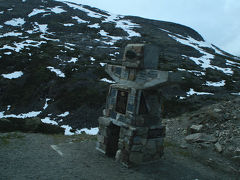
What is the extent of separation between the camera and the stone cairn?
9070 millimetres

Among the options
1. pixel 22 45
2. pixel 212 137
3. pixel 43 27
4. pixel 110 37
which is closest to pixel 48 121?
pixel 212 137

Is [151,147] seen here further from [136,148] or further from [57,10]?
[57,10]

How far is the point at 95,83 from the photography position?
98.8ft

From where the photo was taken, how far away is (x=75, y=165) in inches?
349

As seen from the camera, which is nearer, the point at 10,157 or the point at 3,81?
the point at 10,157

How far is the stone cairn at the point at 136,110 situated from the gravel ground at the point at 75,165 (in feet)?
2.06

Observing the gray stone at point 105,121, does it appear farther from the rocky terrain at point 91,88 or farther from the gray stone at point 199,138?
the gray stone at point 199,138

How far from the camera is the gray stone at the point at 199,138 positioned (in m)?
12.8

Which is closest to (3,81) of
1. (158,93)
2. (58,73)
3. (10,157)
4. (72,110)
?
(58,73)

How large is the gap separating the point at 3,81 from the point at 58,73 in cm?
756

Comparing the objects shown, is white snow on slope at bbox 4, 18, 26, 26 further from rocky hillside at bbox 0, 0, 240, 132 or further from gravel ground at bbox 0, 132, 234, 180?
gravel ground at bbox 0, 132, 234, 180

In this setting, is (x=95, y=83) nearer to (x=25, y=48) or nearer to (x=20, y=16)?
(x=25, y=48)

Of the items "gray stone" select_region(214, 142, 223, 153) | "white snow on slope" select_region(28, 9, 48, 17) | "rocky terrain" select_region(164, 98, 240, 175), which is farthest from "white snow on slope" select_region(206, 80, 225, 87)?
"white snow on slope" select_region(28, 9, 48, 17)

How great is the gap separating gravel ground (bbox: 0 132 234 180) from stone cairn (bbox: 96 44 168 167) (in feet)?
2.06
